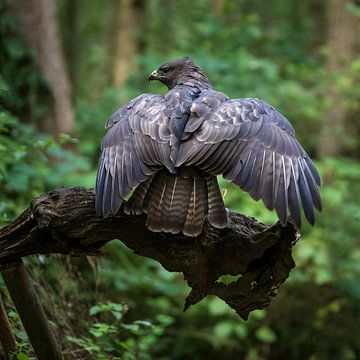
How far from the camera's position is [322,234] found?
9.63 m

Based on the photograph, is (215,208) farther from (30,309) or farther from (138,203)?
(30,309)

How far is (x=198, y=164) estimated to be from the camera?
4262 millimetres

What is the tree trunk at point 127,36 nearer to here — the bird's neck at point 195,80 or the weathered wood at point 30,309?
the bird's neck at point 195,80

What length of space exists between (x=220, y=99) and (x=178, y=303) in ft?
17.1

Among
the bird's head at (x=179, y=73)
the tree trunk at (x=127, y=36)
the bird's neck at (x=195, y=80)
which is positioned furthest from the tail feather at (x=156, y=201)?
the tree trunk at (x=127, y=36)

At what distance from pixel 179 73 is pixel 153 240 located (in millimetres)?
2236

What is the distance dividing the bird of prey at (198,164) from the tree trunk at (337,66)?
7276 millimetres

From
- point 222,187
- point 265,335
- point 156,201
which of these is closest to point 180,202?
point 156,201

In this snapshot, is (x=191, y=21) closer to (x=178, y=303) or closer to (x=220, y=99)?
(x=178, y=303)

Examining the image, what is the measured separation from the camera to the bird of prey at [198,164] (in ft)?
13.6

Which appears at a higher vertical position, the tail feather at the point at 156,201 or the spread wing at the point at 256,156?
the spread wing at the point at 256,156

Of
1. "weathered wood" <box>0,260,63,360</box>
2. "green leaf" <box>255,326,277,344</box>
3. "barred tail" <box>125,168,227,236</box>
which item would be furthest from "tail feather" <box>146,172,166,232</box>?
"green leaf" <box>255,326,277,344</box>

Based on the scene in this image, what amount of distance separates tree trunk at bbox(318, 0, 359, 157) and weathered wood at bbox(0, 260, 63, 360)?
7993 mm

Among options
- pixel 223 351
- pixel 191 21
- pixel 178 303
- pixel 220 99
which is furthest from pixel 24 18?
pixel 191 21
